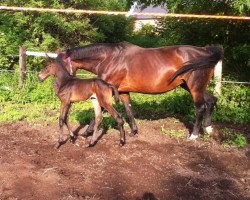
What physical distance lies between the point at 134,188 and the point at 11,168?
185 cm

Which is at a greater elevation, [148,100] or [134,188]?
[134,188]

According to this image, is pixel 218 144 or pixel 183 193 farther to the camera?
pixel 218 144

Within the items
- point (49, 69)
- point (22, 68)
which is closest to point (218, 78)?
point (49, 69)

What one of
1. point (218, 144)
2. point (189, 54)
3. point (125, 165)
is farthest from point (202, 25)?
point (125, 165)

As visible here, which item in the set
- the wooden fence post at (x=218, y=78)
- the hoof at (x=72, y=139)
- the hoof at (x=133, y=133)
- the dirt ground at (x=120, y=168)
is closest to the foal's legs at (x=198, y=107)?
the dirt ground at (x=120, y=168)

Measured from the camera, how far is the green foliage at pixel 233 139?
6574mm

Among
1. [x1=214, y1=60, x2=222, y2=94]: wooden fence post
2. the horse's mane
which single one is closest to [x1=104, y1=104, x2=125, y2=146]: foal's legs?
the horse's mane

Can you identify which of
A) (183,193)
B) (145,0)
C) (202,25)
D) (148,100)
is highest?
(145,0)

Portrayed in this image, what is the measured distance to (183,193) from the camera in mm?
4773

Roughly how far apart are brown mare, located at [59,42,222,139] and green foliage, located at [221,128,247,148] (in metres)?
0.67

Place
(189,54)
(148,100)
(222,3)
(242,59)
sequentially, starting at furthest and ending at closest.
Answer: (242,59) < (148,100) < (222,3) < (189,54)

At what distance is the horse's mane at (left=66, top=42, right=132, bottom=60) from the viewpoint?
636cm

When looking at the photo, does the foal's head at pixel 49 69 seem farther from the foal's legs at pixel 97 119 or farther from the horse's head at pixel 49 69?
the foal's legs at pixel 97 119

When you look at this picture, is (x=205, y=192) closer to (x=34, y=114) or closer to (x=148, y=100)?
(x=34, y=114)
